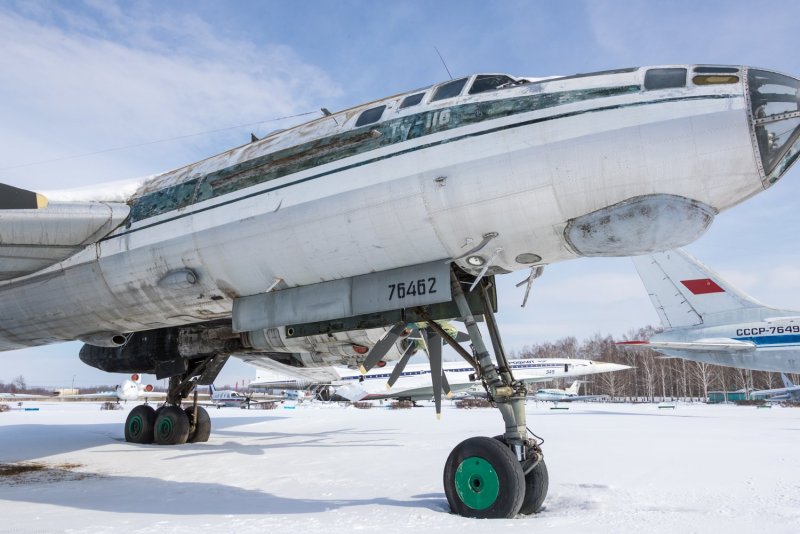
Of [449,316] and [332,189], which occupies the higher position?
[332,189]

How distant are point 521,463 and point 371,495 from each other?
221 centimetres

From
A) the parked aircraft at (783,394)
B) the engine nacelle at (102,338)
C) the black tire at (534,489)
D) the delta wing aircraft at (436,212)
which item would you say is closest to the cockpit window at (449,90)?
the delta wing aircraft at (436,212)

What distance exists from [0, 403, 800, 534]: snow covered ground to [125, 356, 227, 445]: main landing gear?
60 centimetres

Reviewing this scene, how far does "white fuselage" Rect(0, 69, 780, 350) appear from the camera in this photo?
591 centimetres

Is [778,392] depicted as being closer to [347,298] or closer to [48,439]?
[347,298]

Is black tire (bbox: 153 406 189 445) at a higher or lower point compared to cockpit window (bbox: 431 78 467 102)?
lower

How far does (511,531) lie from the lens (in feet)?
17.9

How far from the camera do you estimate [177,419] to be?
1477 centimetres

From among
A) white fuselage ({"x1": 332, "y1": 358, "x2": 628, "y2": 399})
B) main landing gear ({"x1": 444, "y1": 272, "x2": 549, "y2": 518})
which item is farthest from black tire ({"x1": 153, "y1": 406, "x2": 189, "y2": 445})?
white fuselage ({"x1": 332, "y1": 358, "x2": 628, "y2": 399})

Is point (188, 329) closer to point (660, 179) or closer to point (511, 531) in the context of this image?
point (511, 531)

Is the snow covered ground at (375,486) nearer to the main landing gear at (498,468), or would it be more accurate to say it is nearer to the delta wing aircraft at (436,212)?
the main landing gear at (498,468)

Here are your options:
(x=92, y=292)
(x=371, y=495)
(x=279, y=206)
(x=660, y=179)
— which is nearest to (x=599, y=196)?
(x=660, y=179)

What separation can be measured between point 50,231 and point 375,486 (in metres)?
7.11

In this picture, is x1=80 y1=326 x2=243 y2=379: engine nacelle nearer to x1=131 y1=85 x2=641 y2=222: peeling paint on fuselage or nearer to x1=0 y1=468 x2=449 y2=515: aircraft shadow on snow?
x1=131 y1=85 x2=641 y2=222: peeling paint on fuselage
